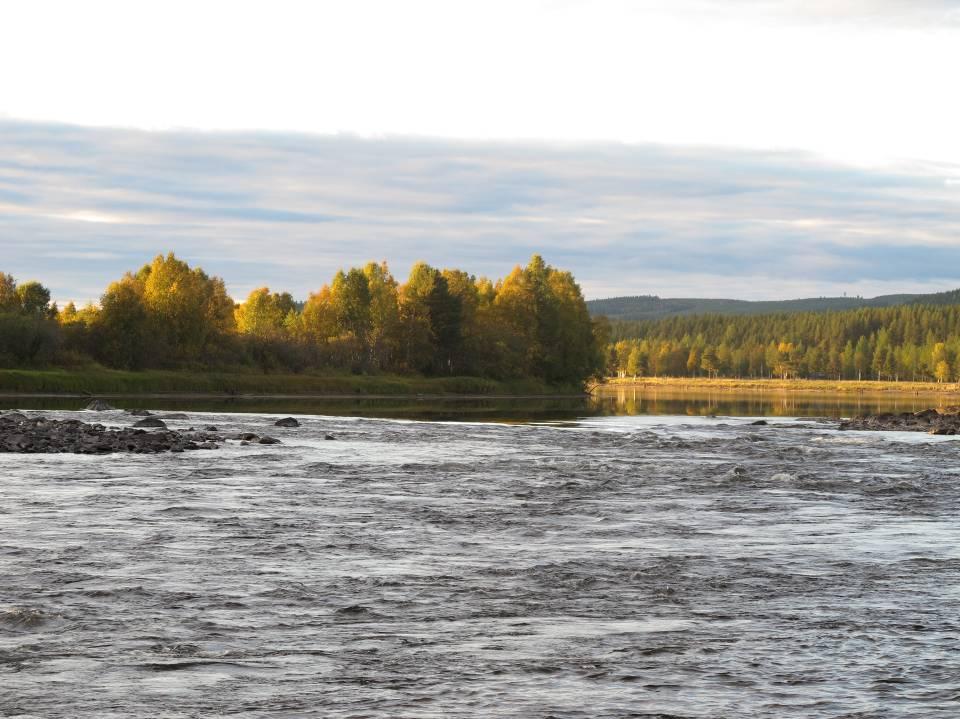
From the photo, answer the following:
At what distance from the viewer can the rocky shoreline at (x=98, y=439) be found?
40844 mm

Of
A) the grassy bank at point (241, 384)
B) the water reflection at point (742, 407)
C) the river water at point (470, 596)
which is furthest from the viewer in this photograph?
the water reflection at point (742, 407)

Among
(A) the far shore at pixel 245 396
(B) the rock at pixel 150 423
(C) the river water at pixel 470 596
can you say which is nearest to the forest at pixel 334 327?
(A) the far shore at pixel 245 396

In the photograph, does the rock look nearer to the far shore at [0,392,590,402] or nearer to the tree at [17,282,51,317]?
the far shore at [0,392,590,402]

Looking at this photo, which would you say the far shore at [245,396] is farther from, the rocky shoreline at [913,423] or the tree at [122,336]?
the rocky shoreline at [913,423]

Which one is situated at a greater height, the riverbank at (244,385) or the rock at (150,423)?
the riverbank at (244,385)

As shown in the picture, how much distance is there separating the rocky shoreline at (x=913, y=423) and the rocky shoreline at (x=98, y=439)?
3757 cm

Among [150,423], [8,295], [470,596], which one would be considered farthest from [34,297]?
[470,596]

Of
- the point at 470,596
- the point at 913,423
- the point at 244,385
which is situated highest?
the point at 244,385

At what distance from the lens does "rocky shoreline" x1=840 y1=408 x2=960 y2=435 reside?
2805 inches

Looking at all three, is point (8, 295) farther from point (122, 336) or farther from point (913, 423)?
point (913, 423)

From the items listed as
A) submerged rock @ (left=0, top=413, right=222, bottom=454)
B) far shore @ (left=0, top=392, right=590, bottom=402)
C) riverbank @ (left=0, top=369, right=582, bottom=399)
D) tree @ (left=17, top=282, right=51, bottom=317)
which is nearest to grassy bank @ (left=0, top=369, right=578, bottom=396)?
riverbank @ (left=0, top=369, right=582, bottom=399)

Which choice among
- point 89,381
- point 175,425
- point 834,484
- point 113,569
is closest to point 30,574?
point 113,569

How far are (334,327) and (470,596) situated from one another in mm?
130370

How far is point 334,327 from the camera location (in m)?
145
